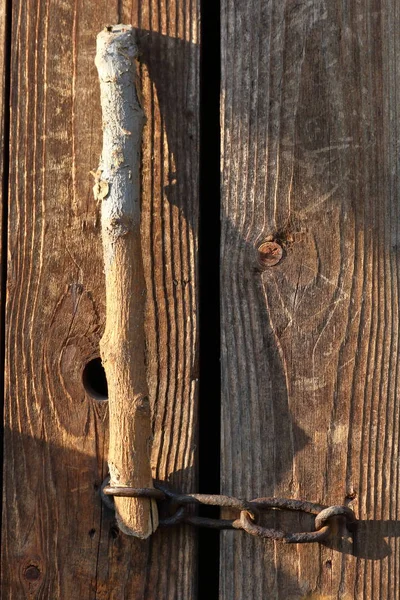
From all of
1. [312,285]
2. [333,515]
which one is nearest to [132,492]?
[333,515]

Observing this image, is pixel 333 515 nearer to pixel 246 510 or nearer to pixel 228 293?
pixel 246 510

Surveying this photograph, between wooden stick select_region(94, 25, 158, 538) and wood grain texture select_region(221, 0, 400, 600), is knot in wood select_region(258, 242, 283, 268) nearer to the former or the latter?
wood grain texture select_region(221, 0, 400, 600)

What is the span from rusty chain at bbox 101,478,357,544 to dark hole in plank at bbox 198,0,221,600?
0.42 feet

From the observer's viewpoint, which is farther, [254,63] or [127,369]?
[254,63]

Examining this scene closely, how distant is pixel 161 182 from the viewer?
1689 millimetres

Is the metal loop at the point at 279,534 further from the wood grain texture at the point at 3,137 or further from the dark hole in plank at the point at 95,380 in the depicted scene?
the wood grain texture at the point at 3,137

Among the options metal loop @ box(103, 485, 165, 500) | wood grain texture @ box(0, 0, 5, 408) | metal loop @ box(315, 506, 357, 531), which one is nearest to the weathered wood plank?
wood grain texture @ box(0, 0, 5, 408)

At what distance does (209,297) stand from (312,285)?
20 centimetres

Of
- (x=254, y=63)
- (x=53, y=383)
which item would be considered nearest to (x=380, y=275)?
(x=254, y=63)

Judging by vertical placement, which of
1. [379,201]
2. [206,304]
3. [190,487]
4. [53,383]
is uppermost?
[379,201]

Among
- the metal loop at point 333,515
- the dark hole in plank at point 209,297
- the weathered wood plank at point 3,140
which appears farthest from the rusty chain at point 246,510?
the weathered wood plank at point 3,140

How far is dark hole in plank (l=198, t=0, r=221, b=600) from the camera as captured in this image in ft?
5.75

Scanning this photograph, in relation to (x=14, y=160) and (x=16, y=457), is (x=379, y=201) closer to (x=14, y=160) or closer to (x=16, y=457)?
(x=14, y=160)

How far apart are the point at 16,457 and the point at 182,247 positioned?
48cm
